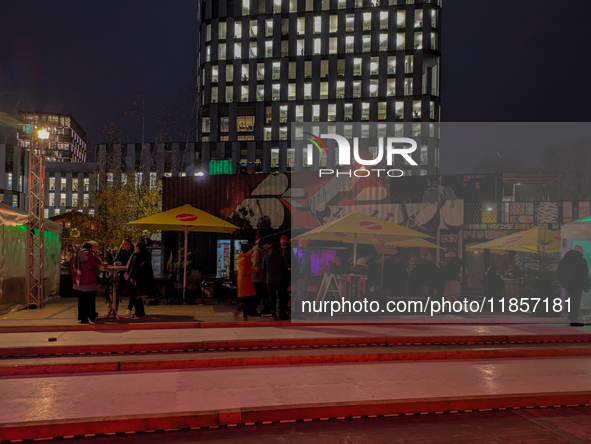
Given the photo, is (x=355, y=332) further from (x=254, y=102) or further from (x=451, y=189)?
(x=254, y=102)

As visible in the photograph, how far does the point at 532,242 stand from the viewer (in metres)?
12.5

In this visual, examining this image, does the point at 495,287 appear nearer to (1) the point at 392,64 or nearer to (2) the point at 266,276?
(2) the point at 266,276

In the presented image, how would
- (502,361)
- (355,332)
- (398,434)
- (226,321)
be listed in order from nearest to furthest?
(398,434)
(502,361)
(355,332)
(226,321)

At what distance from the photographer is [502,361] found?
303 inches

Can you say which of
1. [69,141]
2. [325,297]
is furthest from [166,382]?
[69,141]

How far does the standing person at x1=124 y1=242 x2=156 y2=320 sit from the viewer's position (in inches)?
392

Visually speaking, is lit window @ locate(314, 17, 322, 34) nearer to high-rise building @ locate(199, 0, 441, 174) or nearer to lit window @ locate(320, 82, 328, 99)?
high-rise building @ locate(199, 0, 441, 174)

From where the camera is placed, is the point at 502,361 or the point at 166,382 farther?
the point at 502,361

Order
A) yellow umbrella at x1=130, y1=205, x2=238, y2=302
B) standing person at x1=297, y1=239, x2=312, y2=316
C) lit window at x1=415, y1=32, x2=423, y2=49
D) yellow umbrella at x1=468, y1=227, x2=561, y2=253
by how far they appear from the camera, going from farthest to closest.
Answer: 1. lit window at x1=415, y1=32, x2=423, y2=49
2. yellow umbrella at x1=468, y1=227, x2=561, y2=253
3. yellow umbrella at x1=130, y1=205, x2=238, y2=302
4. standing person at x1=297, y1=239, x2=312, y2=316

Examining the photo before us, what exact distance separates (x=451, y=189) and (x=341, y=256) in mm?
4460

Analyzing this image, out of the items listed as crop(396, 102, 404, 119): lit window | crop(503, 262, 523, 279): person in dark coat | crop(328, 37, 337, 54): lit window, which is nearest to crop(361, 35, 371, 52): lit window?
crop(328, 37, 337, 54): lit window

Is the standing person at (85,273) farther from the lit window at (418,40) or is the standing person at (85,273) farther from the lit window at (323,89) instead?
the lit window at (418,40)

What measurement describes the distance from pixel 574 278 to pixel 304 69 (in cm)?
6750

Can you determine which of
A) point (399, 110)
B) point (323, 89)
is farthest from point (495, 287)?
point (323, 89)
